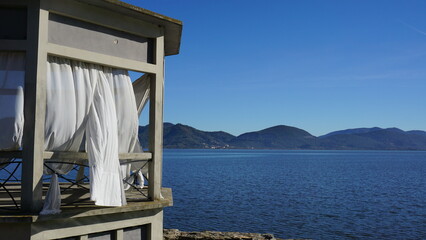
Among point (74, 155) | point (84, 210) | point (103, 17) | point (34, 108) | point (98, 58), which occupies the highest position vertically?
point (103, 17)

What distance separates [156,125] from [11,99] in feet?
8.73

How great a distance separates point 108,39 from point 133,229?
356 centimetres

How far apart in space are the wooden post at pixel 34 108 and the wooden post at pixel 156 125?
2156 millimetres

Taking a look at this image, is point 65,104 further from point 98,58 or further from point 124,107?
point 124,107

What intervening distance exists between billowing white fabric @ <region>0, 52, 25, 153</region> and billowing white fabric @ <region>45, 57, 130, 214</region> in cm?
43

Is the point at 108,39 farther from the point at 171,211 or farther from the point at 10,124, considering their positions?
the point at 171,211

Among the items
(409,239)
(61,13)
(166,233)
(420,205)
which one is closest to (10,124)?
(61,13)

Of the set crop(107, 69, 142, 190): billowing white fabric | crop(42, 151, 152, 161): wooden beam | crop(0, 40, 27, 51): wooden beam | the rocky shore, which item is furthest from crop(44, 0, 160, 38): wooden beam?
the rocky shore

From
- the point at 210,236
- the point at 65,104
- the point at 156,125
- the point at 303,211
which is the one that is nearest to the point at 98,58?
the point at 65,104

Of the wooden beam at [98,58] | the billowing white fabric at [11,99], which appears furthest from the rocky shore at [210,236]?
the billowing white fabric at [11,99]

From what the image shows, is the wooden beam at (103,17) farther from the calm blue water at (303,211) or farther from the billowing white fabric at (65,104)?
the calm blue water at (303,211)

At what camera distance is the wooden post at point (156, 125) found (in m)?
8.42

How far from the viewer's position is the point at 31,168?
22.4 feet

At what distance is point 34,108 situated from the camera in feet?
22.7
